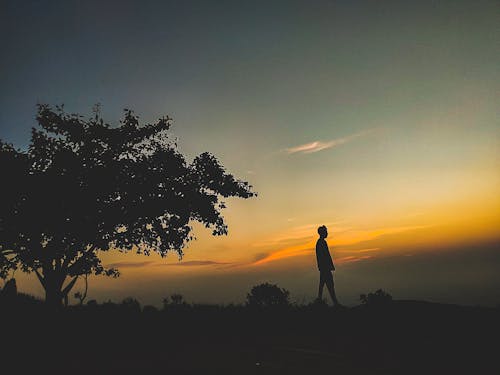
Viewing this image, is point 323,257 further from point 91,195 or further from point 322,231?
point 91,195

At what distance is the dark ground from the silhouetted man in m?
0.87

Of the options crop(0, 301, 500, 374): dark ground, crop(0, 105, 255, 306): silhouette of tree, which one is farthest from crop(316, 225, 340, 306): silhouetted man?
crop(0, 105, 255, 306): silhouette of tree

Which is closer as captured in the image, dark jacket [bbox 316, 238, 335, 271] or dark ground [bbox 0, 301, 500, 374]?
dark ground [bbox 0, 301, 500, 374]

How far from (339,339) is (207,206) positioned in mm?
13092

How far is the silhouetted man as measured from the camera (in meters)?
14.1

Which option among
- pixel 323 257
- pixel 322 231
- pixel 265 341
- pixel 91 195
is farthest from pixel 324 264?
pixel 91 195

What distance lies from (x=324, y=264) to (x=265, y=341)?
14.4 ft

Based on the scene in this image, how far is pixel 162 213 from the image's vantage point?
22.2 metres

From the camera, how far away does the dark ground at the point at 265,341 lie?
830cm

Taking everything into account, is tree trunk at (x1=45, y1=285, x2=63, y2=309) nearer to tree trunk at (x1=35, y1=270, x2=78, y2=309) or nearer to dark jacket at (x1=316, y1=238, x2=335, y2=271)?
tree trunk at (x1=35, y1=270, x2=78, y2=309)

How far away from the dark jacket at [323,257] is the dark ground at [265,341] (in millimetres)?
1668

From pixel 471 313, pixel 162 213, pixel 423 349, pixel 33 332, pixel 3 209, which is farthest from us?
pixel 162 213

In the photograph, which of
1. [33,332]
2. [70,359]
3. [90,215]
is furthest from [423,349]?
[90,215]

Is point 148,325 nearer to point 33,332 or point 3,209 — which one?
point 33,332
